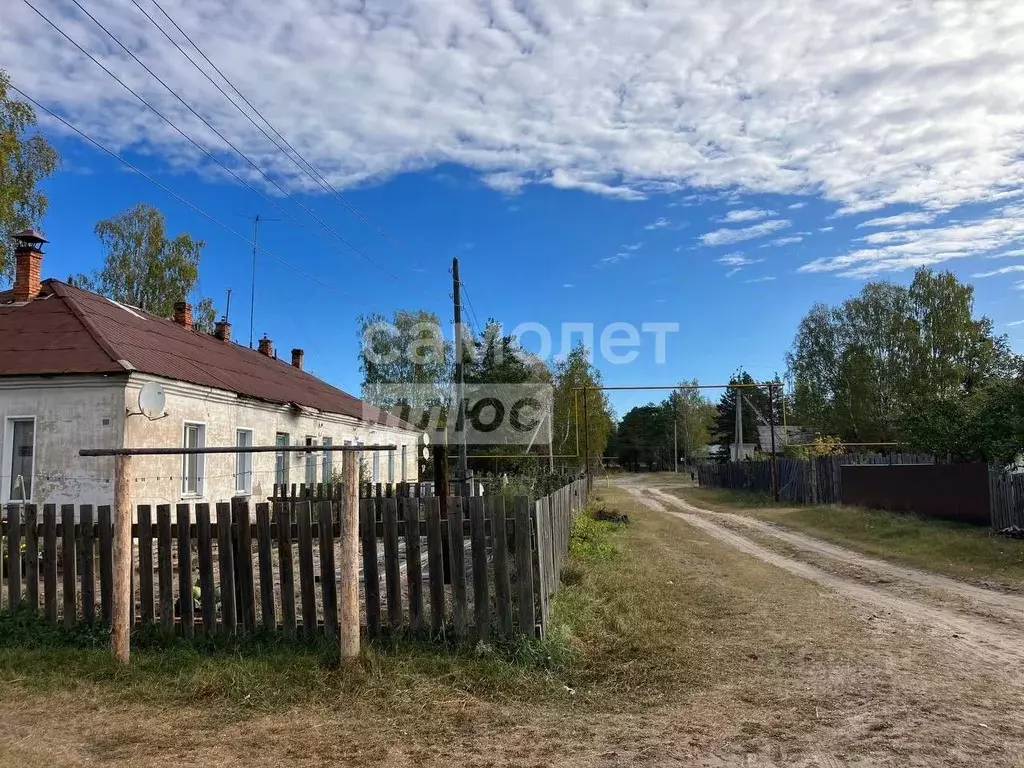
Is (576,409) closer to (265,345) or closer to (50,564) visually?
(265,345)

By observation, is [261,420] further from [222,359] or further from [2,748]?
[2,748]

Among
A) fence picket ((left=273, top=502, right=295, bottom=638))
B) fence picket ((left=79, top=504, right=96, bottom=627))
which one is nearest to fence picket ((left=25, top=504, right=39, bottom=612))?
fence picket ((left=79, top=504, right=96, bottom=627))

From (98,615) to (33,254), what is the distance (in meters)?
11.5

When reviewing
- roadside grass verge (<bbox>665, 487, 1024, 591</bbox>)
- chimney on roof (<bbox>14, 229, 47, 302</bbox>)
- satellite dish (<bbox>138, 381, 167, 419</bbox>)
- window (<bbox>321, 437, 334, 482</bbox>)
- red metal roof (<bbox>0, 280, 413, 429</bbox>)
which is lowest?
roadside grass verge (<bbox>665, 487, 1024, 591</bbox>)

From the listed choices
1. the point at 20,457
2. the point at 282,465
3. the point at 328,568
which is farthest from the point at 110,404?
the point at 328,568

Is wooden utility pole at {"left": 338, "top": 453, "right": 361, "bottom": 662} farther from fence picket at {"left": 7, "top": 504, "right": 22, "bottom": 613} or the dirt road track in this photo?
the dirt road track

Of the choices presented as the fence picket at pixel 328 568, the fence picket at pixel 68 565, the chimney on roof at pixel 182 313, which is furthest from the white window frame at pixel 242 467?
the fence picket at pixel 328 568

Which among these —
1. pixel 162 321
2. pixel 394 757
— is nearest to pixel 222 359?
pixel 162 321

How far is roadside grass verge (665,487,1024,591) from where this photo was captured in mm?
10273

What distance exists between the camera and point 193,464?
1352 cm

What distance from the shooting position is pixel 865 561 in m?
11.8

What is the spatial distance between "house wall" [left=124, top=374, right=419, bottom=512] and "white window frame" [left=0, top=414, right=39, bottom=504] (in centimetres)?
159

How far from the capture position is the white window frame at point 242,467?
15.3 metres

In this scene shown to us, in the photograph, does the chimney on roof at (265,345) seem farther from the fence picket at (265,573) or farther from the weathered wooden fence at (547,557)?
the fence picket at (265,573)
